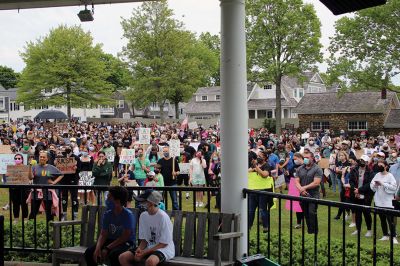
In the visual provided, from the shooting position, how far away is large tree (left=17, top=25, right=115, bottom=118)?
217ft

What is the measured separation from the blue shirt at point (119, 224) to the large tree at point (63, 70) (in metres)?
60.6

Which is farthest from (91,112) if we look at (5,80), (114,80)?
(5,80)

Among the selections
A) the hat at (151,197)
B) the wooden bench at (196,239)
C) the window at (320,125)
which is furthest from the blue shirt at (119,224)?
the window at (320,125)

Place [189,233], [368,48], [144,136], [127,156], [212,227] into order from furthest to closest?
[368,48]
[144,136]
[127,156]
[189,233]
[212,227]

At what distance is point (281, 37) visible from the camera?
57281mm

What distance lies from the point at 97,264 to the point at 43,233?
248cm

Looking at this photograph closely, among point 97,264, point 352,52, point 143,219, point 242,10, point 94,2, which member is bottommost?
point 97,264

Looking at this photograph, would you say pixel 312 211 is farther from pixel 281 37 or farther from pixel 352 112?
pixel 352 112

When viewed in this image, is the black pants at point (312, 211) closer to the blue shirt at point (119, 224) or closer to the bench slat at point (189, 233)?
the bench slat at point (189, 233)

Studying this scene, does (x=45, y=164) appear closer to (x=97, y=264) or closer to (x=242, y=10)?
(x=97, y=264)

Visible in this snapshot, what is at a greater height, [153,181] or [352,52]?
[352,52]

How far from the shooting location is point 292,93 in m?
80.3

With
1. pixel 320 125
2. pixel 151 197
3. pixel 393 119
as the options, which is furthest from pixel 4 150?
pixel 393 119

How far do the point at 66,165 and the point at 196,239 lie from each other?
9.49 metres
